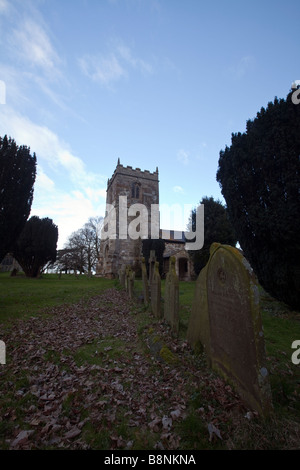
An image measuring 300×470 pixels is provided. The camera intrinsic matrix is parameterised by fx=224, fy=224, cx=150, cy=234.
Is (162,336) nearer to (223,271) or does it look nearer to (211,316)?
(211,316)

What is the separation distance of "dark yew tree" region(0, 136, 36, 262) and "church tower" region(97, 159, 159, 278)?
52.5 feet

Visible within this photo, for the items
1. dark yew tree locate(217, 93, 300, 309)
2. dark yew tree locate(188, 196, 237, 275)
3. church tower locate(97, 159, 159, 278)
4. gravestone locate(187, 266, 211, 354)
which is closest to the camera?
gravestone locate(187, 266, 211, 354)

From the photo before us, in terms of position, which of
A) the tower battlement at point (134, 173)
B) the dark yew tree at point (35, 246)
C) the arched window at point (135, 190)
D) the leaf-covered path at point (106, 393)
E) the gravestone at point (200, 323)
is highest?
the tower battlement at point (134, 173)

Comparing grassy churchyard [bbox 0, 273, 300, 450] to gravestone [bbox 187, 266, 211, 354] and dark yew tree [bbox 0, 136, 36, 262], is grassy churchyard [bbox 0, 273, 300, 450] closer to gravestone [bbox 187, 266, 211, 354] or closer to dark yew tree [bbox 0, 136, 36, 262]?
gravestone [bbox 187, 266, 211, 354]

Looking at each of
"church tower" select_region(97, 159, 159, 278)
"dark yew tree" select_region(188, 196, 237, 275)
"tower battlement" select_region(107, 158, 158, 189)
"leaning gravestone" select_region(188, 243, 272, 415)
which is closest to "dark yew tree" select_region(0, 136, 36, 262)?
"leaning gravestone" select_region(188, 243, 272, 415)

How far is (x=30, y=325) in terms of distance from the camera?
6684 mm

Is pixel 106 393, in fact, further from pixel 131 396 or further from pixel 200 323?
pixel 200 323

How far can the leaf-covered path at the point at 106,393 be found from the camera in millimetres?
2408

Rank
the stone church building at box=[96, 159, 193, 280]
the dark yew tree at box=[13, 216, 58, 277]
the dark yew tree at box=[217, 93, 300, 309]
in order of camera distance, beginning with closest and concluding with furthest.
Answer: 1. the dark yew tree at box=[217, 93, 300, 309]
2. the dark yew tree at box=[13, 216, 58, 277]
3. the stone church building at box=[96, 159, 193, 280]

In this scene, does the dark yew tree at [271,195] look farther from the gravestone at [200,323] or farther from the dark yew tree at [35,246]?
the dark yew tree at [35,246]

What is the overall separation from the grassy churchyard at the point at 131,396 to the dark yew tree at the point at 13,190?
205 inches

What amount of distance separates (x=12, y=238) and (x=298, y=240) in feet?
36.2

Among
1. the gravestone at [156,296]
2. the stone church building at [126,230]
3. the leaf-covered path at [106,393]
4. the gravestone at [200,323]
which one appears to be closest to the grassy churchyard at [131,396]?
the leaf-covered path at [106,393]

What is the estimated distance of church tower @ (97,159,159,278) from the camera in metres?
26.2
